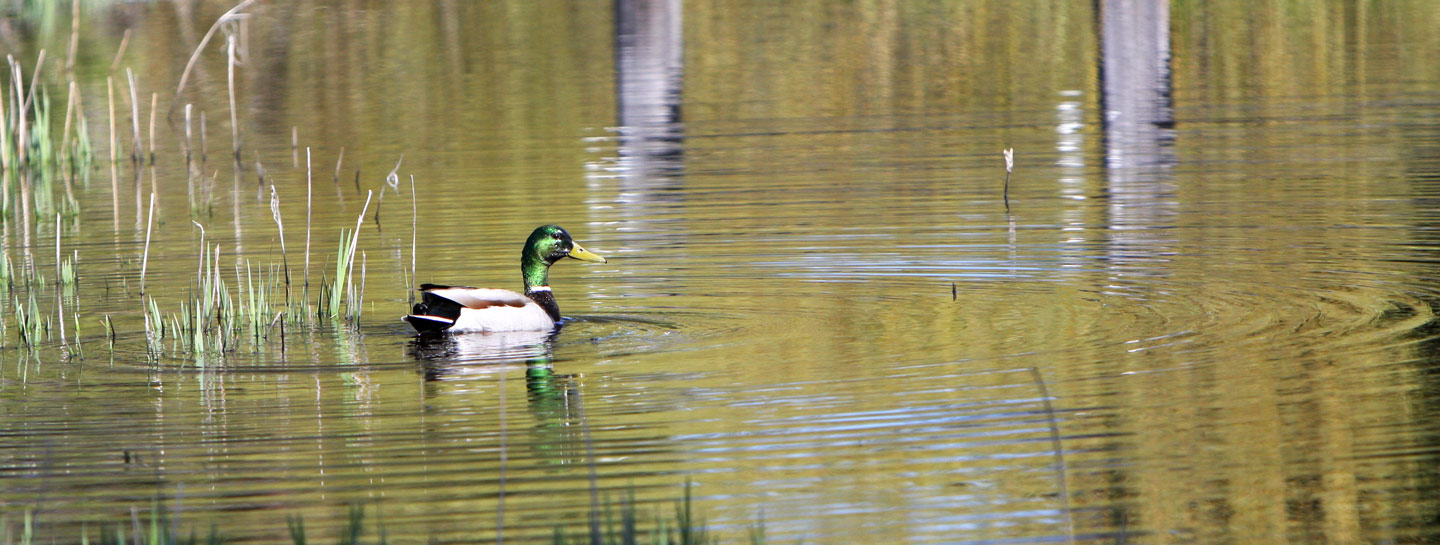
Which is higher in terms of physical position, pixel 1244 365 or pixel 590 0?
pixel 590 0

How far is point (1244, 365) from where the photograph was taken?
30.4ft

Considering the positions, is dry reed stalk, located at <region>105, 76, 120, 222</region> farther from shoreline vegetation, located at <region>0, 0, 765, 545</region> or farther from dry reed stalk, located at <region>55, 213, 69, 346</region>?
dry reed stalk, located at <region>55, 213, 69, 346</region>

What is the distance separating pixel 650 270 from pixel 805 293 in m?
1.59

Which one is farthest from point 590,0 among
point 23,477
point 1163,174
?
point 23,477

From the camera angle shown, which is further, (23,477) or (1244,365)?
(1244,365)

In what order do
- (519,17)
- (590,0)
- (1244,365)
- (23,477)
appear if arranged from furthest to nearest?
(590,0) → (519,17) → (1244,365) → (23,477)

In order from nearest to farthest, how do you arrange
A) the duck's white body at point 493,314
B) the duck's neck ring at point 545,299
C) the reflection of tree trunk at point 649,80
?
1. the duck's white body at point 493,314
2. the duck's neck ring at point 545,299
3. the reflection of tree trunk at point 649,80

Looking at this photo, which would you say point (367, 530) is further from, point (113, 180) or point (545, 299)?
point (113, 180)

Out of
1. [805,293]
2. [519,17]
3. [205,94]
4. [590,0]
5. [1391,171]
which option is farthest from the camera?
[590,0]

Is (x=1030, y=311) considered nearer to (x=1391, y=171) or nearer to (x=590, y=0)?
(x=1391, y=171)

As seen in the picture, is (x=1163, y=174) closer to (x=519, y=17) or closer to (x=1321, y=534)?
(x=1321, y=534)

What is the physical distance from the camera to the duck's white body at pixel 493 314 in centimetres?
1077

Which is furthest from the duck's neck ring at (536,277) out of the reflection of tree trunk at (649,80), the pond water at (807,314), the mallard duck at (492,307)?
the reflection of tree trunk at (649,80)

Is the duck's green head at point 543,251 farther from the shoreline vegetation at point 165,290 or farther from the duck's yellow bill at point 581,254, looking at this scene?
the shoreline vegetation at point 165,290
